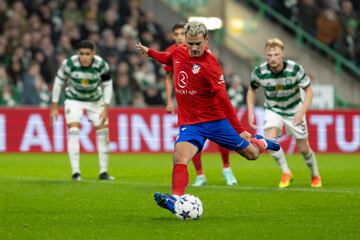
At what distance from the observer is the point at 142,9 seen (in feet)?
102

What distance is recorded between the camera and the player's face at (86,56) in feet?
57.3

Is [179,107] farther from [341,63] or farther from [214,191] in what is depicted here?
[341,63]

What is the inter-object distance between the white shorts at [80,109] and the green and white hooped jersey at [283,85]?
2800 mm

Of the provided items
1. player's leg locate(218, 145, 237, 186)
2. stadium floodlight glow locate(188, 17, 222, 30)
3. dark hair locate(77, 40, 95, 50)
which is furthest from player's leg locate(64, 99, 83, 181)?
stadium floodlight glow locate(188, 17, 222, 30)

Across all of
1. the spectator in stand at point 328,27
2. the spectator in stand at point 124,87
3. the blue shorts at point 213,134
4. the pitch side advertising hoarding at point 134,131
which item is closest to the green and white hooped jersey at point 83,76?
the blue shorts at point 213,134

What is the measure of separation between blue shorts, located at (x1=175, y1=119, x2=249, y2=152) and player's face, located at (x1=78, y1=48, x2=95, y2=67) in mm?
5115

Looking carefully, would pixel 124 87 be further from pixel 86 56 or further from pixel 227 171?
pixel 227 171

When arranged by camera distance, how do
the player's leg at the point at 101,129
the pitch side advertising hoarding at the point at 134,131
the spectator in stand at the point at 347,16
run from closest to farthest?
the player's leg at the point at 101,129 → the pitch side advertising hoarding at the point at 134,131 → the spectator in stand at the point at 347,16

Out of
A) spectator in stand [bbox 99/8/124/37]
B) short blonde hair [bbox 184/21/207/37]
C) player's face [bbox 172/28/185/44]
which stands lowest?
short blonde hair [bbox 184/21/207/37]

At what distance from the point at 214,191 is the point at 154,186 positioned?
4.40 ft

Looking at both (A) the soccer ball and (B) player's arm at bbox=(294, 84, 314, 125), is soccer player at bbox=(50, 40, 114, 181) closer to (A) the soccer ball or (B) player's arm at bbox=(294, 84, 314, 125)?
(B) player's arm at bbox=(294, 84, 314, 125)

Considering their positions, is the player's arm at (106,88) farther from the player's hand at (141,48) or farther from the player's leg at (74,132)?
the player's hand at (141,48)

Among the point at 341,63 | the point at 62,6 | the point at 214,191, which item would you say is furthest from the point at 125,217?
the point at 341,63

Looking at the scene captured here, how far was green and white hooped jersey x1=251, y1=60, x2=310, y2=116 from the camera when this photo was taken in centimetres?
1622
